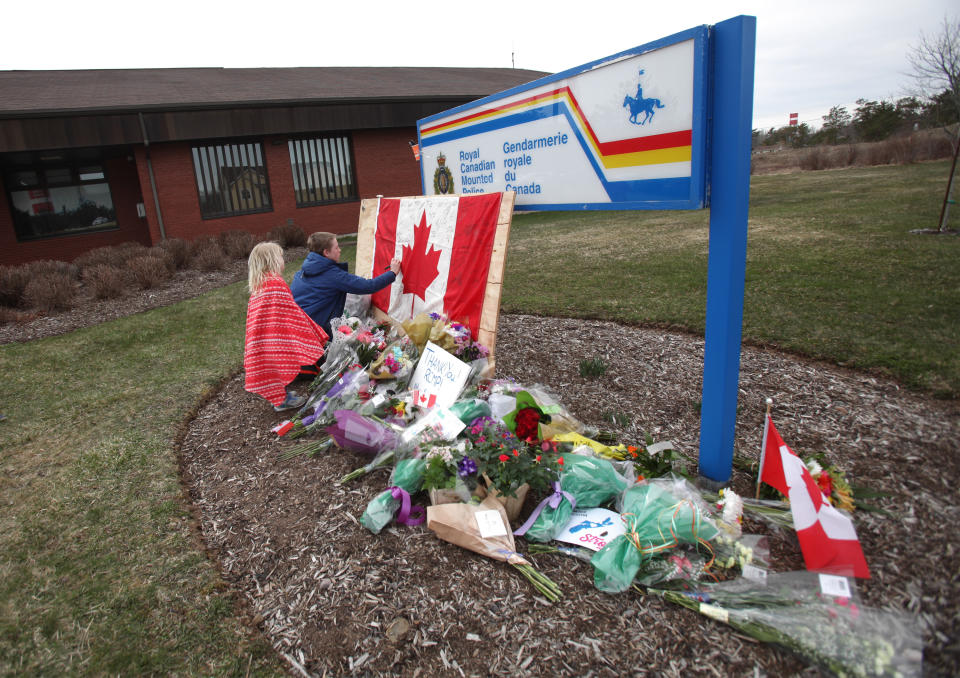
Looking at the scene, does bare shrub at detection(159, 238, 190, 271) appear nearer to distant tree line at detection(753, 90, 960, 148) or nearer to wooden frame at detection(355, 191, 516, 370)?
wooden frame at detection(355, 191, 516, 370)

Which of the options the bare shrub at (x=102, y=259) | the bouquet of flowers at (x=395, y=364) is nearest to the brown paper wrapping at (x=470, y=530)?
the bouquet of flowers at (x=395, y=364)

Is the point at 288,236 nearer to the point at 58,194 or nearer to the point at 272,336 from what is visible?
the point at 58,194

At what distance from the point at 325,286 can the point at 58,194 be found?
15651mm

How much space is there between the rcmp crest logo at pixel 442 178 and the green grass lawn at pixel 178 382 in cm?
222

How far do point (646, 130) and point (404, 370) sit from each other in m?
2.44

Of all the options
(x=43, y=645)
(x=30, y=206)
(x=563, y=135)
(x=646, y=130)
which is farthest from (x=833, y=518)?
(x=30, y=206)

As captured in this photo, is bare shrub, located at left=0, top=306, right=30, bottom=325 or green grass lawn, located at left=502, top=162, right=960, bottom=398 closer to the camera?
green grass lawn, located at left=502, top=162, right=960, bottom=398

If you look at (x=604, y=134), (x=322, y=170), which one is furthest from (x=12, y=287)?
(x=604, y=134)

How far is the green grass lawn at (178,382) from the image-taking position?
8.30 ft

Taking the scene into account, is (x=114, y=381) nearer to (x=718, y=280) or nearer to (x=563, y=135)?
(x=563, y=135)

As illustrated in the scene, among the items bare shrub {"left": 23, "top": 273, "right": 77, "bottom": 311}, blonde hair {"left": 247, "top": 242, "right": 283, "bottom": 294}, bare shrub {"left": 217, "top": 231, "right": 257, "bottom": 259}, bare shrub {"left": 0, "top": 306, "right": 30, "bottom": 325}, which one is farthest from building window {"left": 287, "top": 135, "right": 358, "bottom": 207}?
blonde hair {"left": 247, "top": 242, "right": 283, "bottom": 294}

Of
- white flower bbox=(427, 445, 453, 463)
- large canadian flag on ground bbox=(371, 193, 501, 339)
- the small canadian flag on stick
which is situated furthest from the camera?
large canadian flag on ground bbox=(371, 193, 501, 339)

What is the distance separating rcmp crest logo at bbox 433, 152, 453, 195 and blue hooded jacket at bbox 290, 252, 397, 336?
3.85ft

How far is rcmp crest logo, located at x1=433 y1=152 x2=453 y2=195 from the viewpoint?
5.59 meters
